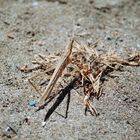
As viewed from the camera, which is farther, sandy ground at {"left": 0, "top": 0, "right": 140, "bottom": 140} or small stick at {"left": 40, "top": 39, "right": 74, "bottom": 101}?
small stick at {"left": 40, "top": 39, "right": 74, "bottom": 101}

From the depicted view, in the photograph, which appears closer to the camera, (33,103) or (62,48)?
(33,103)

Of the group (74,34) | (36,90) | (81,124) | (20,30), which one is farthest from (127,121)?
(20,30)

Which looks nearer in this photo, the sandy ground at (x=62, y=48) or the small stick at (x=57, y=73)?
the sandy ground at (x=62, y=48)

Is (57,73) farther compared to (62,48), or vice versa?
(62,48)

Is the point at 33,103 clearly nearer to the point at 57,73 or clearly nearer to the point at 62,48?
the point at 57,73

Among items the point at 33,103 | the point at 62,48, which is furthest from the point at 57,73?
the point at 62,48

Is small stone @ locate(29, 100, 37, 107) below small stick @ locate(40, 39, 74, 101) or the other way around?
below

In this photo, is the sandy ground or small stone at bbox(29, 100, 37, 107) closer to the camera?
the sandy ground

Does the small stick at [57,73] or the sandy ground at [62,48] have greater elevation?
the small stick at [57,73]
